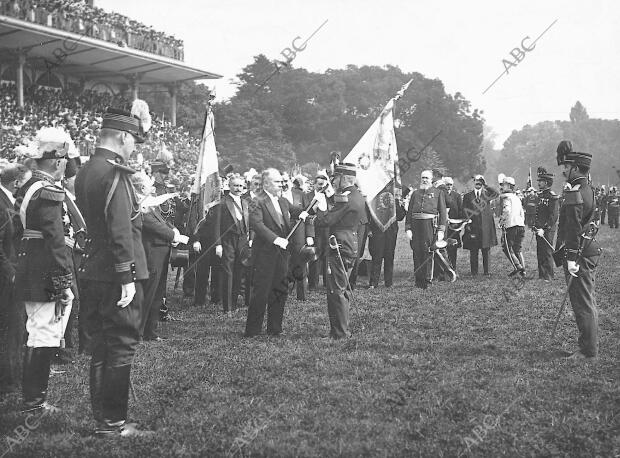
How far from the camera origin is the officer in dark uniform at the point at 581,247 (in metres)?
6.89

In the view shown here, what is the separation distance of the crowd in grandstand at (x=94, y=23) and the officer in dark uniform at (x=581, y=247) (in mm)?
24415

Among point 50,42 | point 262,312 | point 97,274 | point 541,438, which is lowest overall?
point 541,438

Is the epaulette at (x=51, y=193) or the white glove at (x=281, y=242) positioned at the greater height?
the epaulette at (x=51, y=193)

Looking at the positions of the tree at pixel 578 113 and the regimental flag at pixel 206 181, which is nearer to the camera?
the regimental flag at pixel 206 181

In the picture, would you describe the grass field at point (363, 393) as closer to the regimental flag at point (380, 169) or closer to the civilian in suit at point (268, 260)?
the civilian in suit at point (268, 260)

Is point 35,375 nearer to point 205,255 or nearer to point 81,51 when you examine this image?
point 205,255

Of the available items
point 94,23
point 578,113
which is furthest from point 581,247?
point 578,113

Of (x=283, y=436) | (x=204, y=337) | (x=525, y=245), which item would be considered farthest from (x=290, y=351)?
(x=525, y=245)

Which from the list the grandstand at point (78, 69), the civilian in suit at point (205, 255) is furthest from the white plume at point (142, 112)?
the grandstand at point (78, 69)

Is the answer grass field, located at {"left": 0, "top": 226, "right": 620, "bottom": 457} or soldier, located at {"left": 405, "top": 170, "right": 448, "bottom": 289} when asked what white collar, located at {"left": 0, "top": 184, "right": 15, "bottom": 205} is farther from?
soldier, located at {"left": 405, "top": 170, "right": 448, "bottom": 289}

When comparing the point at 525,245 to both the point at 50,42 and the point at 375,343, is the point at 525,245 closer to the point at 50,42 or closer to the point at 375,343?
the point at 375,343

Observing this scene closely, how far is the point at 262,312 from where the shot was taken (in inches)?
324

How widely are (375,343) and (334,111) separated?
56997mm

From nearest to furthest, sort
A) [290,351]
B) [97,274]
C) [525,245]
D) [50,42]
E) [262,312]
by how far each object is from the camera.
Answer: [97,274], [290,351], [262,312], [525,245], [50,42]
